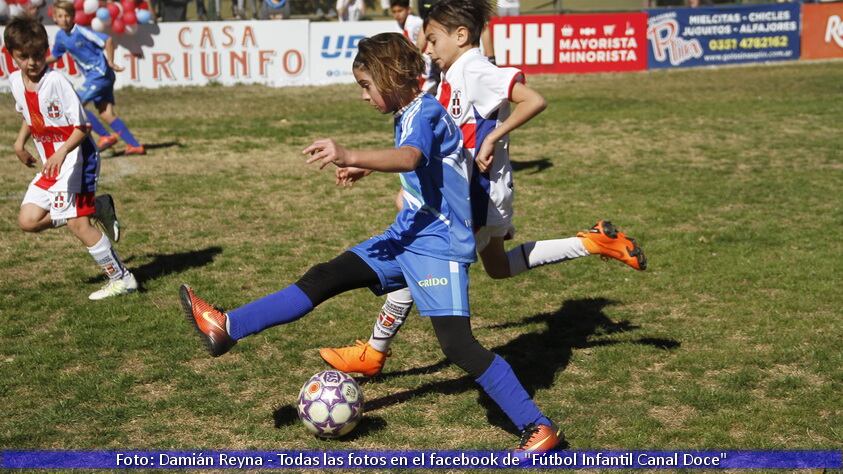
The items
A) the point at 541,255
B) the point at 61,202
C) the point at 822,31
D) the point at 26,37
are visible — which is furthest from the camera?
the point at 822,31

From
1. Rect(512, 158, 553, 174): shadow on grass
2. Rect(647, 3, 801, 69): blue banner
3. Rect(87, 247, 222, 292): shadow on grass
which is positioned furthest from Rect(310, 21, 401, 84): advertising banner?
Rect(87, 247, 222, 292): shadow on grass

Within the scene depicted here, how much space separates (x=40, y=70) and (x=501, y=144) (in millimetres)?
3429

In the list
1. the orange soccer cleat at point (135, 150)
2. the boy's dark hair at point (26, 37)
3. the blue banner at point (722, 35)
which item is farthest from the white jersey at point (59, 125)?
the blue banner at point (722, 35)

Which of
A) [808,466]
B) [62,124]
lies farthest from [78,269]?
[808,466]

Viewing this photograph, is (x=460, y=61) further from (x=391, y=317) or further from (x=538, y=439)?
(x=538, y=439)

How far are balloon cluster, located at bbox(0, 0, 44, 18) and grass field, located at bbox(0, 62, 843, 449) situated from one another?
593cm

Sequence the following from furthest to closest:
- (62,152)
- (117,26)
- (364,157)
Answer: (117,26) < (62,152) < (364,157)

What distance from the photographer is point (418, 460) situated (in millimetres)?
4461

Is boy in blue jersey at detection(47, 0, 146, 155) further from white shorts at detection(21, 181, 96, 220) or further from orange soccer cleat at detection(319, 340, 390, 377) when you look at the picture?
orange soccer cleat at detection(319, 340, 390, 377)

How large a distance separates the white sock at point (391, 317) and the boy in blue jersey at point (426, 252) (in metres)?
0.54

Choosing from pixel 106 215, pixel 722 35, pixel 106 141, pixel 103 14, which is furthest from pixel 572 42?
pixel 106 215

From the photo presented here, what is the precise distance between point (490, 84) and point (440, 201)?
1.10 meters

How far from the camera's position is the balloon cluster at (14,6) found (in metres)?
18.1

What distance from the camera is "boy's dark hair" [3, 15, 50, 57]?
6.55 m
